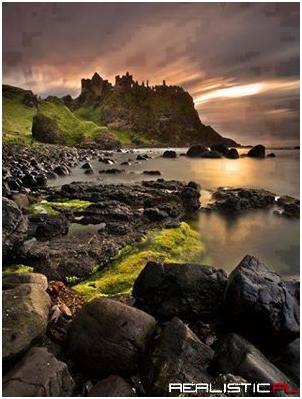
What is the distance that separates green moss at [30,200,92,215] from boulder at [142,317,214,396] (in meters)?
12.1

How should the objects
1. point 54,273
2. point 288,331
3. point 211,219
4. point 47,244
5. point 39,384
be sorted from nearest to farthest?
point 39,384, point 288,331, point 54,273, point 47,244, point 211,219

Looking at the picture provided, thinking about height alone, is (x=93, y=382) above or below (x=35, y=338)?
below

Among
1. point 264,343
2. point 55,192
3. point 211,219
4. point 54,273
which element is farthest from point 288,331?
point 55,192

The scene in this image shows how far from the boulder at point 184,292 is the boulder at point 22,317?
259cm

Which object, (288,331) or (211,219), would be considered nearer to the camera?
(288,331)

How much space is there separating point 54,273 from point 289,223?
16667mm

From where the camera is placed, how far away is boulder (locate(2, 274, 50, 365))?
18.8 ft

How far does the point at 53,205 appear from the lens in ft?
63.6

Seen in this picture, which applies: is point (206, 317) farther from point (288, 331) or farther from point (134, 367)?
point (134, 367)

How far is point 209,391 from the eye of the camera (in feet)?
18.0

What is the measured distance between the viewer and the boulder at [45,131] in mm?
105688

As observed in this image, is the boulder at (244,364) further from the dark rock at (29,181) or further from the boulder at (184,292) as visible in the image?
the dark rock at (29,181)

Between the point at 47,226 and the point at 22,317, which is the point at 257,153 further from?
the point at 22,317

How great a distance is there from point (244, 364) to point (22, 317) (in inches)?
159
